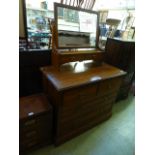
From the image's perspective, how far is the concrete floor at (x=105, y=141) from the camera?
159 cm

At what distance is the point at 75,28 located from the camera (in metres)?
1.57

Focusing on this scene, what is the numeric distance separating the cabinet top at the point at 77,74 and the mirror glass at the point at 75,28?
0.26 m

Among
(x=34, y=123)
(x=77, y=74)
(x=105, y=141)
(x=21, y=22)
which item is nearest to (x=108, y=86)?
(x=77, y=74)

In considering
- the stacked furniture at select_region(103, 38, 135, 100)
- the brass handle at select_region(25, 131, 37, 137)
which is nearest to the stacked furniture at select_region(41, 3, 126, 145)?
the brass handle at select_region(25, 131, 37, 137)

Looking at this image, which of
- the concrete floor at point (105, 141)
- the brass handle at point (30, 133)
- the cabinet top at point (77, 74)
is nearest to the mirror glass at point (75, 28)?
the cabinet top at point (77, 74)

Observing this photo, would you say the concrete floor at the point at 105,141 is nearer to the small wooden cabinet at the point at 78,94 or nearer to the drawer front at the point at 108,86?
the small wooden cabinet at the point at 78,94

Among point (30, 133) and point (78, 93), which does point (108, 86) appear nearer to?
point (78, 93)

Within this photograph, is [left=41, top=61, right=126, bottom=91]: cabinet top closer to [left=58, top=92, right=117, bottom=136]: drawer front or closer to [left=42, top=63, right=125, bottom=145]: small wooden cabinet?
[left=42, top=63, right=125, bottom=145]: small wooden cabinet

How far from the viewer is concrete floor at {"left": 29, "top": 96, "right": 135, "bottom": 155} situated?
1.59m

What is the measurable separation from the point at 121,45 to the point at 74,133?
139cm

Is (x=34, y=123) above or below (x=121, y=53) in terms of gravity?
below

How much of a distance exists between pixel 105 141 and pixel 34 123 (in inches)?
36.3
